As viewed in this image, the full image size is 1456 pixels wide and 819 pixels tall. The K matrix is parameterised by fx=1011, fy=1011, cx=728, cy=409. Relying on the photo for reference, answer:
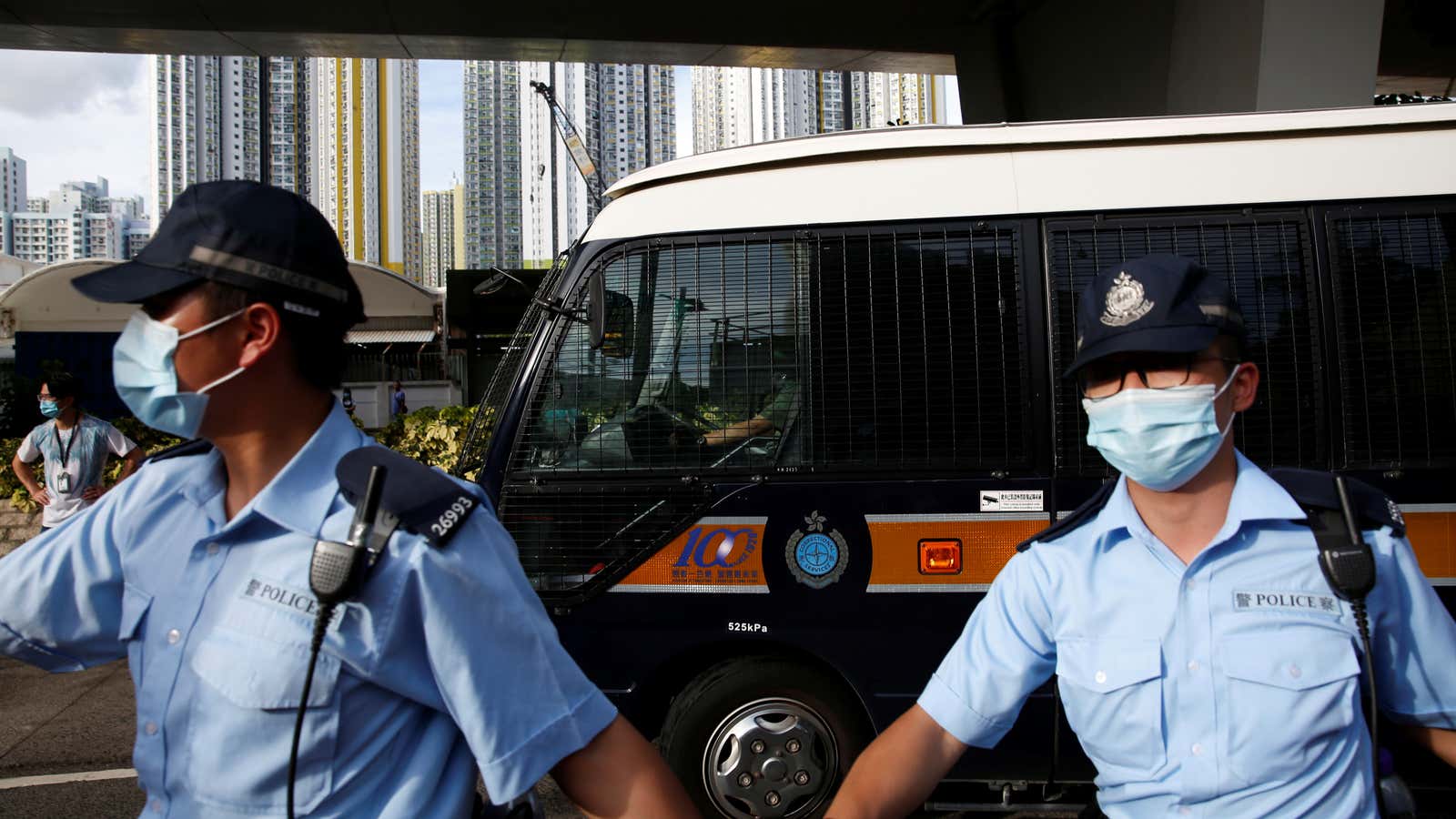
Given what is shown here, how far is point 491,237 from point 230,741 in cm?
8113

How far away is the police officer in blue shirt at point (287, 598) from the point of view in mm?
1392

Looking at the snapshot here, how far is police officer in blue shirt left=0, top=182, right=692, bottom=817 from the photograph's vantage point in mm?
1392

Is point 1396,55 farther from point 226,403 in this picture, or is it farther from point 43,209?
point 43,209

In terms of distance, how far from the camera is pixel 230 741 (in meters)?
1.40

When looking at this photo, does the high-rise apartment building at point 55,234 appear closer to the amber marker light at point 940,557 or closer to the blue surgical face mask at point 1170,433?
the amber marker light at point 940,557

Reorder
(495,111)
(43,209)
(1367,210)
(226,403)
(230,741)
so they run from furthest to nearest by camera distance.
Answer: (43,209) < (495,111) < (1367,210) < (226,403) < (230,741)

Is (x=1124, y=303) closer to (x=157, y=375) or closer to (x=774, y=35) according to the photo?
(x=157, y=375)

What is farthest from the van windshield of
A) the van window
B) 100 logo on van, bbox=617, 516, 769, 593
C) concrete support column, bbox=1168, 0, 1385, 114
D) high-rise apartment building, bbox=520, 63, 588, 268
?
high-rise apartment building, bbox=520, 63, 588, 268

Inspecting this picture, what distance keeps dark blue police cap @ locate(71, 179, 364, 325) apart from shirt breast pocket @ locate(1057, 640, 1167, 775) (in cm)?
141

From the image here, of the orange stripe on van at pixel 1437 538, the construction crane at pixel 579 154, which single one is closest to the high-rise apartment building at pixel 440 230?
the construction crane at pixel 579 154

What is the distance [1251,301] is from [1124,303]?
8.48 feet

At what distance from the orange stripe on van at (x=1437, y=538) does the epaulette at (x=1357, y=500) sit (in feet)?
8.34

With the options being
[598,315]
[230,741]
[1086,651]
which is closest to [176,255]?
[230,741]

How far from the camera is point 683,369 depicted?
4.10m
